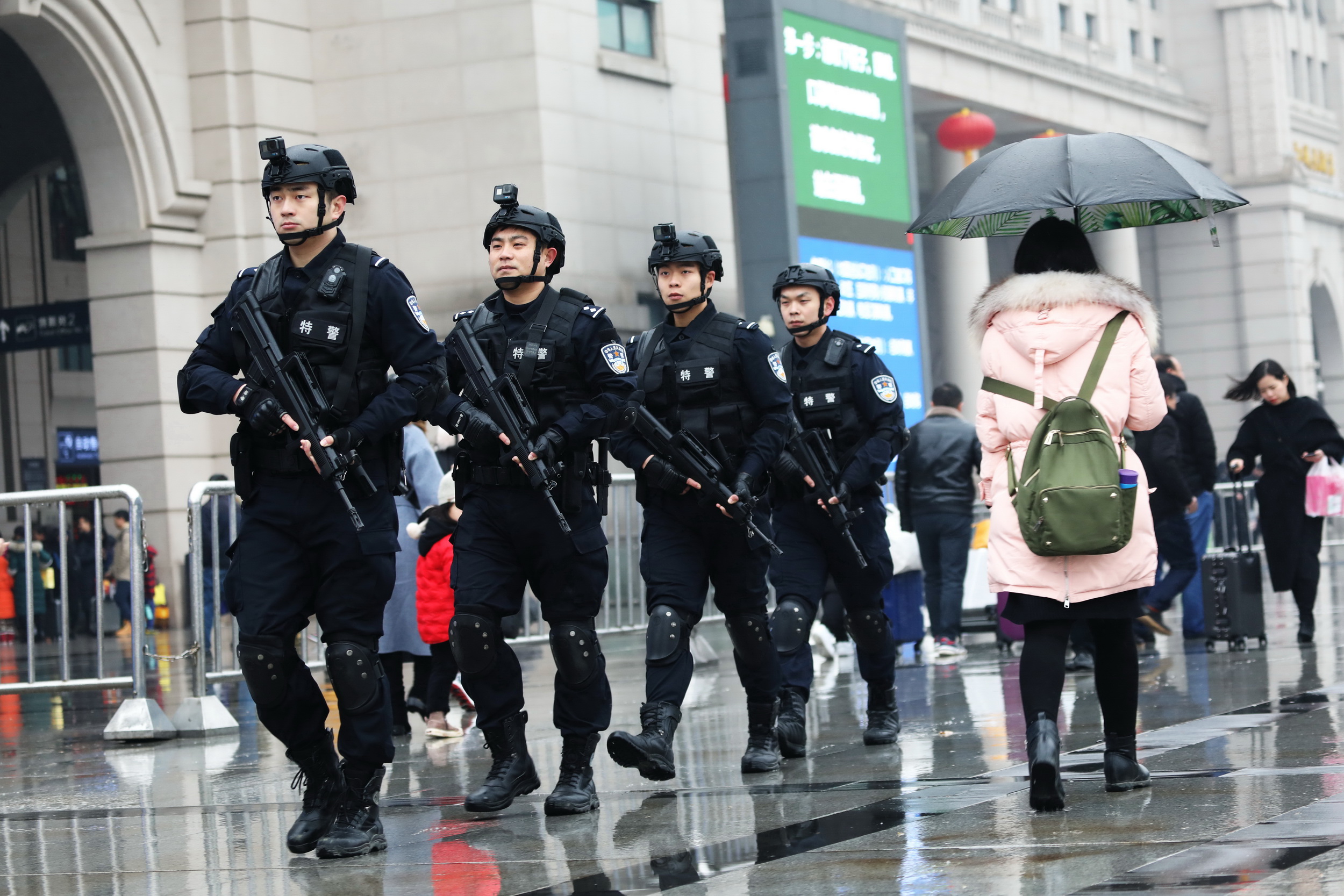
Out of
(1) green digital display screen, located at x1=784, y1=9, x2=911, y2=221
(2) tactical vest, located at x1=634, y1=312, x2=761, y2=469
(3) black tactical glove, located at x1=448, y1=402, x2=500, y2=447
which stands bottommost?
(3) black tactical glove, located at x1=448, y1=402, x2=500, y2=447

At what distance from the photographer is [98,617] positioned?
9.92 m

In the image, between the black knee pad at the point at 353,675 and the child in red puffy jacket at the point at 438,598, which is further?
the child in red puffy jacket at the point at 438,598

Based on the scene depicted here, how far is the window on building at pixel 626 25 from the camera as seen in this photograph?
66.0 feet

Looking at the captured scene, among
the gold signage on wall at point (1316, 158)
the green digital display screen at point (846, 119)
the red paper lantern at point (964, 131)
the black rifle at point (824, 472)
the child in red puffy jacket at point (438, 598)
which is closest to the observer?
the black rifle at point (824, 472)

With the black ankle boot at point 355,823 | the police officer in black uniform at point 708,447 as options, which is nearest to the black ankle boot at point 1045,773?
the police officer in black uniform at point 708,447

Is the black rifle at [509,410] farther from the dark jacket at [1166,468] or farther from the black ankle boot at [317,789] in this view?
the dark jacket at [1166,468]

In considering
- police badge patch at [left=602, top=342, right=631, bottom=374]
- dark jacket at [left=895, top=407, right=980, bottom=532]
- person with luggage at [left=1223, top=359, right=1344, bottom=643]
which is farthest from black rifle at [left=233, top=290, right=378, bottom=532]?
person with luggage at [left=1223, top=359, right=1344, bottom=643]

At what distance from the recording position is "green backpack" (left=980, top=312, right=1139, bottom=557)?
573 cm

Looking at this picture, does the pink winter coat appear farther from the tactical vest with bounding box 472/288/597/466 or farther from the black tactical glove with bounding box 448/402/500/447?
the black tactical glove with bounding box 448/402/500/447

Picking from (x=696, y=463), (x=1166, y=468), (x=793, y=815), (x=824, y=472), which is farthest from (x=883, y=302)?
(x=793, y=815)

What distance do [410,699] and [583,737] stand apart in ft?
12.0

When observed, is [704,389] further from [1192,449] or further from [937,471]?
[1192,449]

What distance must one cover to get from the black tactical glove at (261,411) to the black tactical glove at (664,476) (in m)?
1.70

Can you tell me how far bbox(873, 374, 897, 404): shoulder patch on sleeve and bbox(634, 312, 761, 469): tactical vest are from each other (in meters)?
0.92
